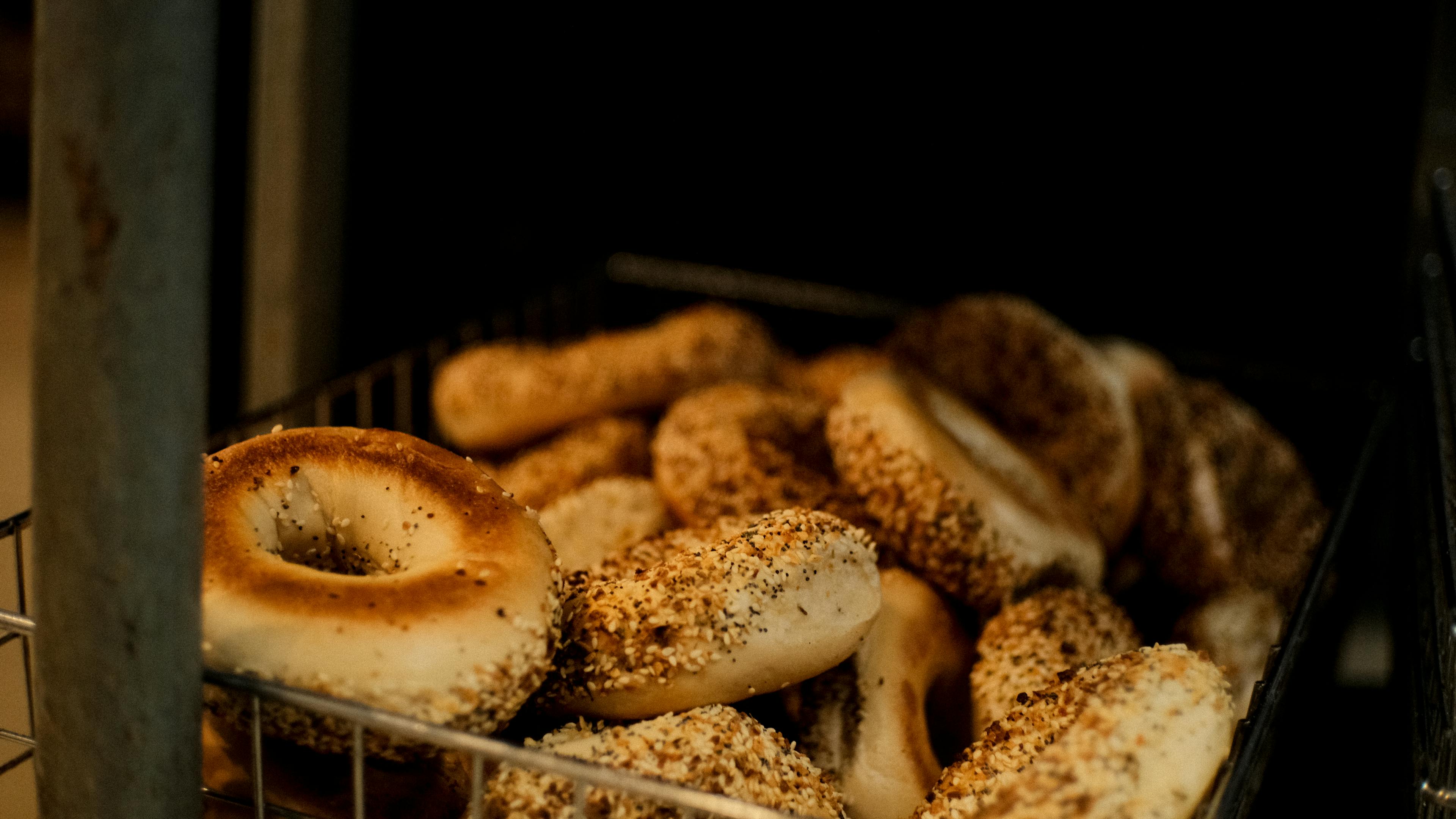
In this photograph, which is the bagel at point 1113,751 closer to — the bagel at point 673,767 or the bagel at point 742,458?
the bagel at point 673,767

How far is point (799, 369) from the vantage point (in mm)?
2441

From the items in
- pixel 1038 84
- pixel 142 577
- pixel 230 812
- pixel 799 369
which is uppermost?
pixel 1038 84

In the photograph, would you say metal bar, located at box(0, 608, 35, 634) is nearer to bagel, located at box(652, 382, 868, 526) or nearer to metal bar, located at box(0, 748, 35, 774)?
metal bar, located at box(0, 748, 35, 774)

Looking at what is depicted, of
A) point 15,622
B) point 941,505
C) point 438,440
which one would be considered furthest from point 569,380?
point 15,622

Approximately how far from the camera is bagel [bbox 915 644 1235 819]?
1024 mm

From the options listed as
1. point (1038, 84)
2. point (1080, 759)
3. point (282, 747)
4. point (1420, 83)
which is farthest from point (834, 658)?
point (1420, 83)

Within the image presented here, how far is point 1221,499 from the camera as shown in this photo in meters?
2.09

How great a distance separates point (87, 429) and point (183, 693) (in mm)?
222

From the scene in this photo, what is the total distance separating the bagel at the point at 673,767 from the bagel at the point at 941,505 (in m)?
0.43

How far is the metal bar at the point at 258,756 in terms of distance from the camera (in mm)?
1047

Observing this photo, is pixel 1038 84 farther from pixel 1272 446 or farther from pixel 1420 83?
pixel 1272 446

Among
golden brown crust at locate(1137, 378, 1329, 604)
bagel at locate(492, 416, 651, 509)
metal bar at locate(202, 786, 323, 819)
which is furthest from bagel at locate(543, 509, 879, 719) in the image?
golden brown crust at locate(1137, 378, 1329, 604)

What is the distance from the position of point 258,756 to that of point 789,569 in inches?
20.6

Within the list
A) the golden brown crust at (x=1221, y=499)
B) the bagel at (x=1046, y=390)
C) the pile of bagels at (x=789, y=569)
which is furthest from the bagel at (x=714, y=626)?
the golden brown crust at (x=1221, y=499)
